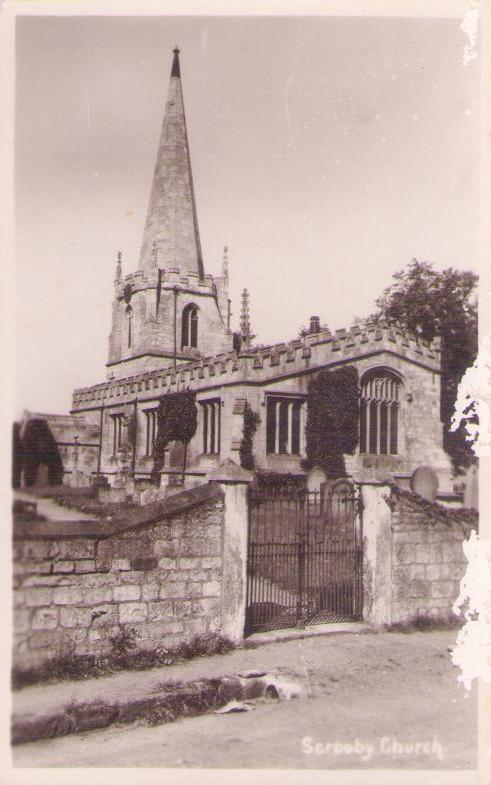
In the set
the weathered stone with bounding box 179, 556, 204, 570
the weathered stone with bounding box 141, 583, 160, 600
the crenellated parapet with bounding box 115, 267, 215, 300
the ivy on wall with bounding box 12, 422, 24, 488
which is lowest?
the weathered stone with bounding box 141, 583, 160, 600

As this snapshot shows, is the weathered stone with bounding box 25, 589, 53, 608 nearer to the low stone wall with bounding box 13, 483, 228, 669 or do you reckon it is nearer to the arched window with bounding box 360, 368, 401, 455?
the low stone wall with bounding box 13, 483, 228, 669

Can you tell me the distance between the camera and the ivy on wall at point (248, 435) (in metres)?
19.0

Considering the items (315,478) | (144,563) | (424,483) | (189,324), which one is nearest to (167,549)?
(144,563)

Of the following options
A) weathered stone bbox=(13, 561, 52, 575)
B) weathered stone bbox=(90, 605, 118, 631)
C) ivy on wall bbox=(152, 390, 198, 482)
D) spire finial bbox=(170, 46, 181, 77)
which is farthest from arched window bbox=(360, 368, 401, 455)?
weathered stone bbox=(13, 561, 52, 575)

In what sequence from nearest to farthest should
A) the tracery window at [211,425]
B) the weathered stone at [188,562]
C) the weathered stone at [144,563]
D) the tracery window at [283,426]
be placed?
the weathered stone at [144,563], the weathered stone at [188,562], the tracery window at [283,426], the tracery window at [211,425]

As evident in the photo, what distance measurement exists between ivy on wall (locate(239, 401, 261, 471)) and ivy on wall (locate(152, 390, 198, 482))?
5.50 feet

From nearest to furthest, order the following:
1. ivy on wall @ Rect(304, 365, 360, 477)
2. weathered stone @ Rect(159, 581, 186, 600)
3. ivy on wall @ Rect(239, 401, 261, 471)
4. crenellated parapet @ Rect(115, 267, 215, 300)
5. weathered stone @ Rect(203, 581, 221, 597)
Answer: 1. weathered stone @ Rect(159, 581, 186, 600)
2. weathered stone @ Rect(203, 581, 221, 597)
3. ivy on wall @ Rect(239, 401, 261, 471)
4. ivy on wall @ Rect(304, 365, 360, 477)
5. crenellated parapet @ Rect(115, 267, 215, 300)

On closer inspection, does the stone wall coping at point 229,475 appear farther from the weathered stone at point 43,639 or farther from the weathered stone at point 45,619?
the weathered stone at point 43,639

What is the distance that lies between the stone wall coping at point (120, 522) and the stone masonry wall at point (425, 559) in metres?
2.56

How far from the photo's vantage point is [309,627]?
24.2ft

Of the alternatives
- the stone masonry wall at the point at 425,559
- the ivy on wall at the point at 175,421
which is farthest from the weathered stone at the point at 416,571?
the ivy on wall at the point at 175,421

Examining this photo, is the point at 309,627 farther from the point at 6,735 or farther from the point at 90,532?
the point at 6,735

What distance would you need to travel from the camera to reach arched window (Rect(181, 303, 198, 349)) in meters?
25.8

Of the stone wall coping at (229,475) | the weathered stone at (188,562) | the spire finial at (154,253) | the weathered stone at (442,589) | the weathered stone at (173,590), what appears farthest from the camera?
the spire finial at (154,253)
